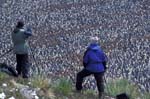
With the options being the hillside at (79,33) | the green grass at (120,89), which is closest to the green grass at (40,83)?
the green grass at (120,89)

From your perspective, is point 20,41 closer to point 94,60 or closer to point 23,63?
point 23,63

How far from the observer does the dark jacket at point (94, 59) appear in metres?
14.2

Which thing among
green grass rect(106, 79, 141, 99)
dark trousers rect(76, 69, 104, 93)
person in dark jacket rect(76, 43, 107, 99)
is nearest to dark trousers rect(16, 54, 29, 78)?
dark trousers rect(76, 69, 104, 93)

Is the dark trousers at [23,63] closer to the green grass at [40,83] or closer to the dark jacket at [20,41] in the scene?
the dark jacket at [20,41]

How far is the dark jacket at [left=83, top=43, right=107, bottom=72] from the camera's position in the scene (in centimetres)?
1423

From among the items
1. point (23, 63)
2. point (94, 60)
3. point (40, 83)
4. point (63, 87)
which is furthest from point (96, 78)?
point (23, 63)

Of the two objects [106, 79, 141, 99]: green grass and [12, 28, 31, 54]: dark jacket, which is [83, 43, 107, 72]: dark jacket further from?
[12, 28, 31, 54]: dark jacket

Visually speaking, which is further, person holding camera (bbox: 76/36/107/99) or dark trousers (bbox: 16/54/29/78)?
dark trousers (bbox: 16/54/29/78)

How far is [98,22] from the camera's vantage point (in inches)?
1403

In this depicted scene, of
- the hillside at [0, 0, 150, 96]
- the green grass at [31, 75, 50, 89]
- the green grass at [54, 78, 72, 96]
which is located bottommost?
the hillside at [0, 0, 150, 96]

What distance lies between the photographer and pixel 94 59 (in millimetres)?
14242

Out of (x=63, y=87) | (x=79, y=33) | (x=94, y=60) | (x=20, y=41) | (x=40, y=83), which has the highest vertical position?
(x=20, y=41)

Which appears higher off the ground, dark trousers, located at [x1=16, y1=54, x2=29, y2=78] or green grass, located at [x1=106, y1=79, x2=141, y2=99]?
dark trousers, located at [x1=16, y1=54, x2=29, y2=78]

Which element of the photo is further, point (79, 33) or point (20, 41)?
point (79, 33)
